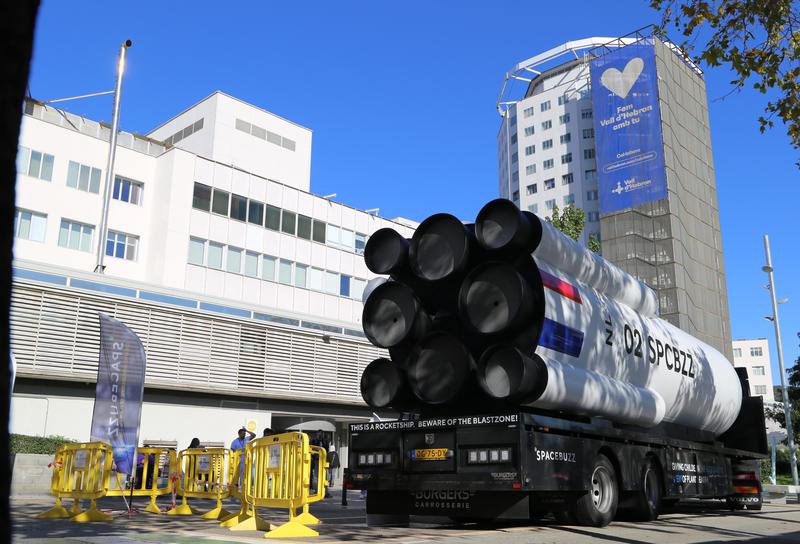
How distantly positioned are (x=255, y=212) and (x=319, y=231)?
405cm

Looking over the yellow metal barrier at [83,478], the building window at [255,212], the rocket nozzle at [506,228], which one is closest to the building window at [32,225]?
the building window at [255,212]

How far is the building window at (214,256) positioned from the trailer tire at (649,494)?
87.0ft

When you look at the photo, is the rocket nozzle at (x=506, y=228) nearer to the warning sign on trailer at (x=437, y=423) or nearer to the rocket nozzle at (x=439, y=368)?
the rocket nozzle at (x=439, y=368)

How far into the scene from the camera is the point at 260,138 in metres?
47.0

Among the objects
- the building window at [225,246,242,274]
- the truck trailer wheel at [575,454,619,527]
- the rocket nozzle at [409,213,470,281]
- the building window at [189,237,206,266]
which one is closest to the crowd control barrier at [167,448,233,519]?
the rocket nozzle at [409,213,470,281]

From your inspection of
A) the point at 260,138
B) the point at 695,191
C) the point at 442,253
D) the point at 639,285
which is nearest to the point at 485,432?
the point at 442,253

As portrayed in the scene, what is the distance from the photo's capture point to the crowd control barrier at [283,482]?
29.7 ft

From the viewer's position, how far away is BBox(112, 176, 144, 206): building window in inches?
1340

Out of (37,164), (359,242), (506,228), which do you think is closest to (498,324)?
(506,228)

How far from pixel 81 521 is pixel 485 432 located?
21.1 ft

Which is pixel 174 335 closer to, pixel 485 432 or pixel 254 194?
pixel 254 194

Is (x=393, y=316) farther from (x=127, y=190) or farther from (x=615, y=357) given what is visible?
(x=127, y=190)

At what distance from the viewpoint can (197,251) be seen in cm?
3419

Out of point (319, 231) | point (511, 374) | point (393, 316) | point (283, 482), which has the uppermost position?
point (319, 231)
